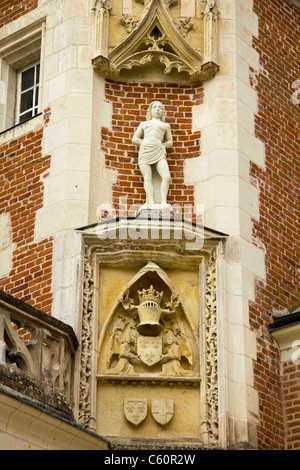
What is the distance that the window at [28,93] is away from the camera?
17.7 m

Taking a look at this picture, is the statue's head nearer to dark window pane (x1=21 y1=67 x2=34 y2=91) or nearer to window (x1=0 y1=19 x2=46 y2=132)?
window (x1=0 y1=19 x2=46 y2=132)

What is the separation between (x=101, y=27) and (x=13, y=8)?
2061mm

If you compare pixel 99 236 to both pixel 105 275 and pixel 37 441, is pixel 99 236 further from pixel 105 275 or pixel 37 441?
pixel 37 441

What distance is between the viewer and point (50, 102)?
16.9m

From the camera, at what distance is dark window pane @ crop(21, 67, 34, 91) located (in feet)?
58.9

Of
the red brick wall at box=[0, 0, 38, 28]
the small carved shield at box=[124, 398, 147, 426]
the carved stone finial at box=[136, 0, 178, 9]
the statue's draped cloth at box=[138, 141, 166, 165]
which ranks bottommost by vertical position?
the small carved shield at box=[124, 398, 147, 426]

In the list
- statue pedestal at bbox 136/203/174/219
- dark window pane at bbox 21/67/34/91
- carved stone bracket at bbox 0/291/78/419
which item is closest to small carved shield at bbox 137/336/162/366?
carved stone bracket at bbox 0/291/78/419

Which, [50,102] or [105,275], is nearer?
[105,275]

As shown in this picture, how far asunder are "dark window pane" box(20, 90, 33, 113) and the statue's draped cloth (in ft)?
7.49

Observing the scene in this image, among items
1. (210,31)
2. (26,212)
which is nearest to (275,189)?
(210,31)

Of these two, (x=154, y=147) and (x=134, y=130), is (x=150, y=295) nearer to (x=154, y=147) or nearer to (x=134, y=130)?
(x=154, y=147)

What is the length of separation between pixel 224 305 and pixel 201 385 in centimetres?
101

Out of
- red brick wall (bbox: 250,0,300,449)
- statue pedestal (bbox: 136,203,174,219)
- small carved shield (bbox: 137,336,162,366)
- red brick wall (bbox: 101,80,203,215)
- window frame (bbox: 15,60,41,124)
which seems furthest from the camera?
window frame (bbox: 15,60,41,124)
